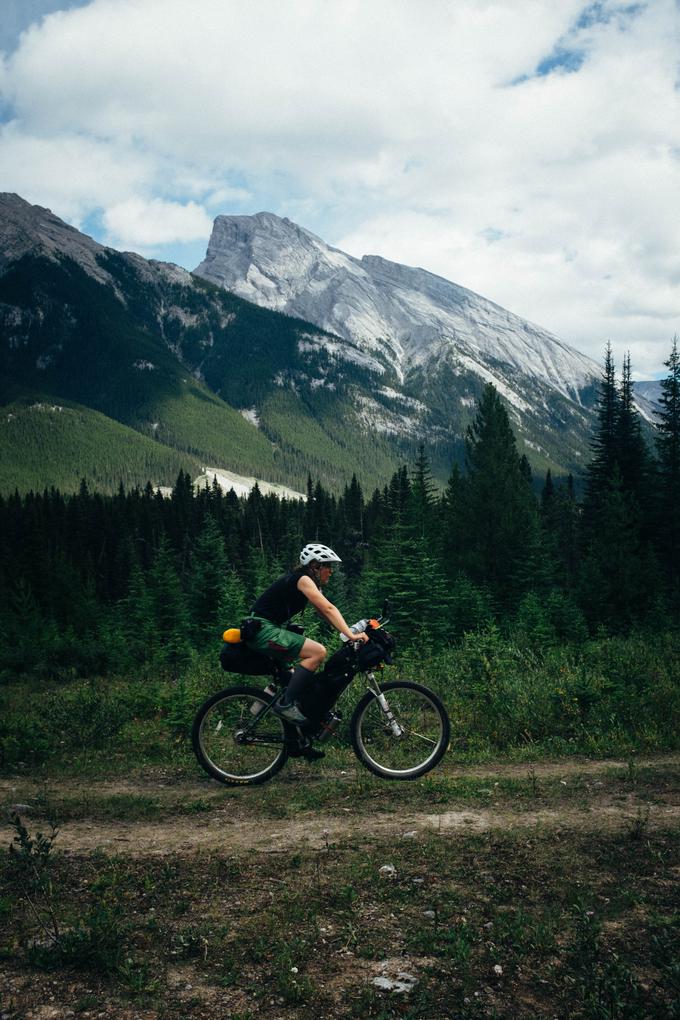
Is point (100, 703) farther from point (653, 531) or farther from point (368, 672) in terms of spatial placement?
point (653, 531)

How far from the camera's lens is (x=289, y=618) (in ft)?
28.8

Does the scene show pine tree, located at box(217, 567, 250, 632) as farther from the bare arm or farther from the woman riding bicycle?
the bare arm

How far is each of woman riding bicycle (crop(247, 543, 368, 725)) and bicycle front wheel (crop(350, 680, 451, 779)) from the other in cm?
89

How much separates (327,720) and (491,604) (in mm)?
24945

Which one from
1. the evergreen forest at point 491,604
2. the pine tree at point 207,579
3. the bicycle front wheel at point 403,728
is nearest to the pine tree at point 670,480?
the evergreen forest at point 491,604

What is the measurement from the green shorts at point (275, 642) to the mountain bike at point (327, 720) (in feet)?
0.71

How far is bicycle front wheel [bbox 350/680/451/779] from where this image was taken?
890 cm

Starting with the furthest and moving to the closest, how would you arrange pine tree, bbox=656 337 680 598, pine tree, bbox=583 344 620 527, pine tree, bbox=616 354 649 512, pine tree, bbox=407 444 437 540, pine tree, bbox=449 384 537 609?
pine tree, bbox=583 344 620 527 < pine tree, bbox=616 354 649 512 < pine tree, bbox=656 337 680 598 < pine tree, bbox=407 444 437 540 < pine tree, bbox=449 384 537 609

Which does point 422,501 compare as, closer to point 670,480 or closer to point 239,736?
point 670,480

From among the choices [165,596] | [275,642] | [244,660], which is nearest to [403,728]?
[275,642]

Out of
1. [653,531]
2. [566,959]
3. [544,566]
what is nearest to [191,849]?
[566,959]

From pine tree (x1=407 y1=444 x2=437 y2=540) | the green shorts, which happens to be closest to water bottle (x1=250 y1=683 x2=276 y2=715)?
the green shorts

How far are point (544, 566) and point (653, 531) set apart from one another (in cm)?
1533

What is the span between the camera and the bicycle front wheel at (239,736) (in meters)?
8.94
